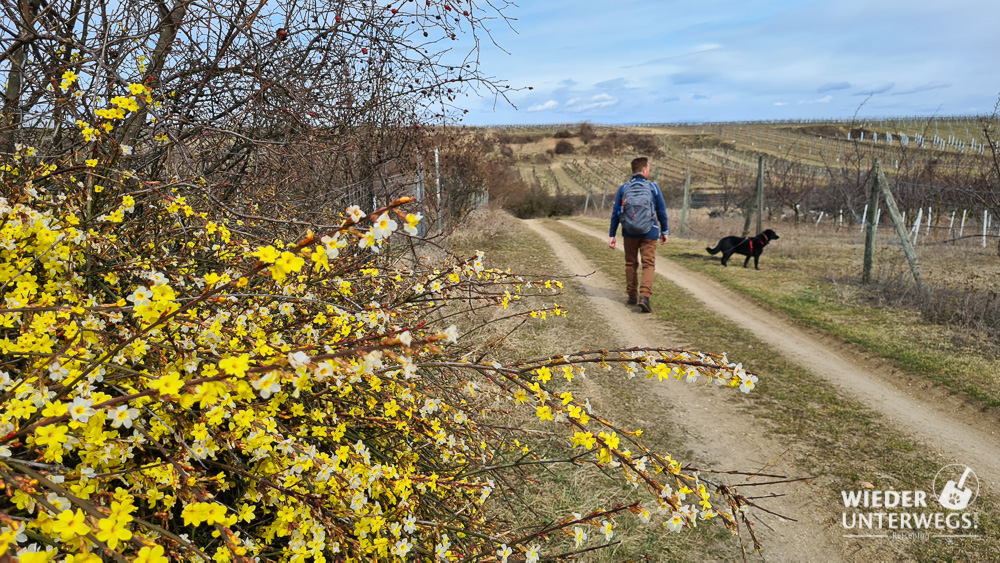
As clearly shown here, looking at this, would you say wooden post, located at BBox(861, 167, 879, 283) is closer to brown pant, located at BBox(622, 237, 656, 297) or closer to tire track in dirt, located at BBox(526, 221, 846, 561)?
brown pant, located at BBox(622, 237, 656, 297)

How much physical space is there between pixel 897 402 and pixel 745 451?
6.30ft

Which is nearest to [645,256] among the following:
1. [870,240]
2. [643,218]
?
[643,218]

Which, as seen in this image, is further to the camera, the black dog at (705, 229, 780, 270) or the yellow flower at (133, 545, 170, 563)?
the black dog at (705, 229, 780, 270)

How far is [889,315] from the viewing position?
23.2 feet

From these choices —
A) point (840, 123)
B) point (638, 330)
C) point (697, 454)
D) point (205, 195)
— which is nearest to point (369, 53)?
point (205, 195)

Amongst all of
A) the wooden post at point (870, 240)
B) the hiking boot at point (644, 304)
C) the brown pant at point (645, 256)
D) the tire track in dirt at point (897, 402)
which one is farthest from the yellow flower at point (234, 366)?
the wooden post at point (870, 240)

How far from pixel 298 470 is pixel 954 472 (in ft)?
14.2

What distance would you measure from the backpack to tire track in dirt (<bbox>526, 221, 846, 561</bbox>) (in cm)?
139

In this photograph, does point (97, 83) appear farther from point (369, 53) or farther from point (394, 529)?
point (394, 529)

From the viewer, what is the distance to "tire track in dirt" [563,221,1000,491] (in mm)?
3877

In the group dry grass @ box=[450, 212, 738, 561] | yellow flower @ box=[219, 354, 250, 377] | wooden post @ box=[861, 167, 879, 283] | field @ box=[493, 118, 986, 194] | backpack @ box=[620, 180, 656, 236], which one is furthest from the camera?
field @ box=[493, 118, 986, 194]

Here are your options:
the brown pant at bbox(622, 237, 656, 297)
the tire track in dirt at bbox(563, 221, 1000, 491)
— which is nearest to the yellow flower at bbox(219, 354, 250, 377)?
the tire track in dirt at bbox(563, 221, 1000, 491)

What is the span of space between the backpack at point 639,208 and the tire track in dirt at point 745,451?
1.39 metres

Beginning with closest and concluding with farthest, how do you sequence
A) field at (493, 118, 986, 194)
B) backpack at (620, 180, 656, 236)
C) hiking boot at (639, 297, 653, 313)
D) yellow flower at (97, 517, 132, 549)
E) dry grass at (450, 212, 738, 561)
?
1. yellow flower at (97, 517, 132, 549)
2. dry grass at (450, 212, 738, 561)
3. backpack at (620, 180, 656, 236)
4. hiking boot at (639, 297, 653, 313)
5. field at (493, 118, 986, 194)
